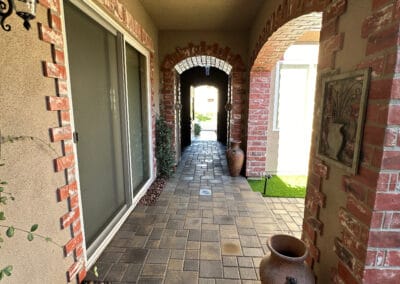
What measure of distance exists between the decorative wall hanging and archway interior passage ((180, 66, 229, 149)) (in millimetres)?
5573

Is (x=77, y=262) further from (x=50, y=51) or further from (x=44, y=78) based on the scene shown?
(x=50, y=51)

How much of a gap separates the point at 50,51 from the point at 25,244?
1067 millimetres

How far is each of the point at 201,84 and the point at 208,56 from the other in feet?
11.5

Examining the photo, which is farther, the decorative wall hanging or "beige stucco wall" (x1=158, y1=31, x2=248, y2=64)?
"beige stucco wall" (x1=158, y1=31, x2=248, y2=64)

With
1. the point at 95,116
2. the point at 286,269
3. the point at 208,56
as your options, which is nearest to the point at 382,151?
the point at 286,269

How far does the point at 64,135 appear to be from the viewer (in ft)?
4.49

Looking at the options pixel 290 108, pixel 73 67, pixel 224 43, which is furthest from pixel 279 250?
pixel 224 43

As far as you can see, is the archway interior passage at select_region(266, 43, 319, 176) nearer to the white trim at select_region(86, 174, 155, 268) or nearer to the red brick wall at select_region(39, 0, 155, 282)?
the white trim at select_region(86, 174, 155, 268)

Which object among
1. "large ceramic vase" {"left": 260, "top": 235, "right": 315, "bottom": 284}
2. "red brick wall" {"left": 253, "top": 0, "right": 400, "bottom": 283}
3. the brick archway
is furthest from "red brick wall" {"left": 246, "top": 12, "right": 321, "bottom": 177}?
"large ceramic vase" {"left": 260, "top": 235, "right": 315, "bottom": 284}

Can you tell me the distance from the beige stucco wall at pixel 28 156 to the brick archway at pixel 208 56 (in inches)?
117

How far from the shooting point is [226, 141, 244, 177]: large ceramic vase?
3.92 meters

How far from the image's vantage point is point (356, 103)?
3.35 feet

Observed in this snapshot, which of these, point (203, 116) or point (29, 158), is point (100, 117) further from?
point (203, 116)

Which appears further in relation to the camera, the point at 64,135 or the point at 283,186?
the point at 283,186
